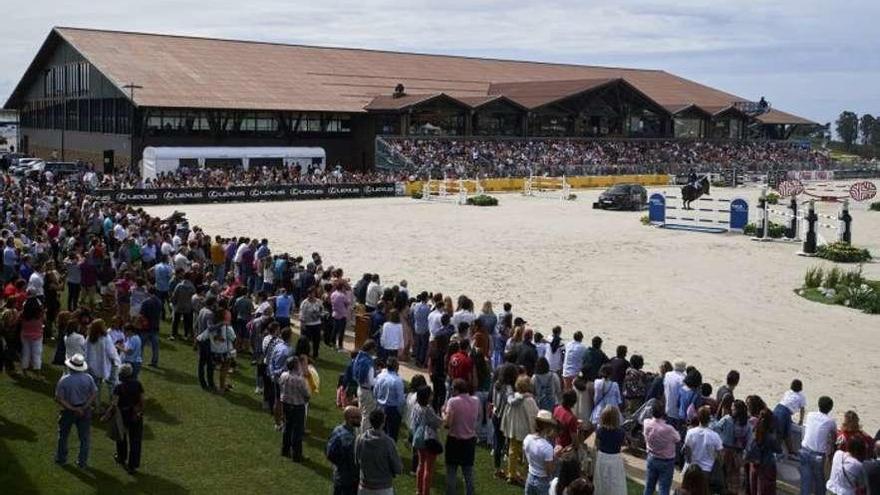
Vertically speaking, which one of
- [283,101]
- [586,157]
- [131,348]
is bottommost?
[131,348]

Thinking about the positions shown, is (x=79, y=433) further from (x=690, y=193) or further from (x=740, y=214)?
(x=690, y=193)

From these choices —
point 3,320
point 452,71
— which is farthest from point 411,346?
point 452,71

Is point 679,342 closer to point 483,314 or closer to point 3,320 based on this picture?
point 483,314

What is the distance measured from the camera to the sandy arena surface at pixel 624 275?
17109mm

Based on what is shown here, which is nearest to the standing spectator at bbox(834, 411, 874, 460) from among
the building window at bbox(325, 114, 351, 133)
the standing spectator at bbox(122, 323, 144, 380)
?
the standing spectator at bbox(122, 323, 144, 380)

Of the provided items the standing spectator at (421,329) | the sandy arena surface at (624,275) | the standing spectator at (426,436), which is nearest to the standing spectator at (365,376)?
the standing spectator at (426,436)

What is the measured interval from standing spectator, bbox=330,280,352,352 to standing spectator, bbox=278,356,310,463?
215 inches

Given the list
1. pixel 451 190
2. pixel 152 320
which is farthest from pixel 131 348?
pixel 451 190

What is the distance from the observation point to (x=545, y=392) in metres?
11.1

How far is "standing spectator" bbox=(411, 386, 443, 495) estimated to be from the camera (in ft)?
32.2

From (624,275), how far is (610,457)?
17.4 m

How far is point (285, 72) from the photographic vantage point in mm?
65562

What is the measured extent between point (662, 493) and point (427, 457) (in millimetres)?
2454

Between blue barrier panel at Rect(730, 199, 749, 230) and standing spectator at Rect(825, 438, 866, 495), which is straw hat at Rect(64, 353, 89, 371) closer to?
standing spectator at Rect(825, 438, 866, 495)
